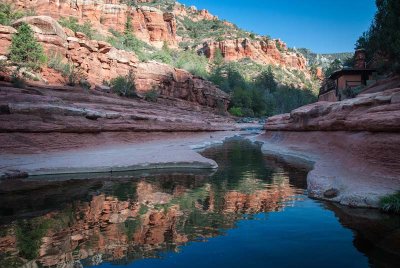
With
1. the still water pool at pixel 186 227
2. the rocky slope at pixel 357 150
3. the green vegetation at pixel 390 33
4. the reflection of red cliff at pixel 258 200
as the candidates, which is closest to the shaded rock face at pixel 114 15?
the green vegetation at pixel 390 33

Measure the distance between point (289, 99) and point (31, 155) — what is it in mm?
69287

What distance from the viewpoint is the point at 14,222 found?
7539 mm

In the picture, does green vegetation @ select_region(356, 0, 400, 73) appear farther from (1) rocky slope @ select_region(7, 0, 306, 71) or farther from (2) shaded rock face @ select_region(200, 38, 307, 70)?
(2) shaded rock face @ select_region(200, 38, 307, 70)

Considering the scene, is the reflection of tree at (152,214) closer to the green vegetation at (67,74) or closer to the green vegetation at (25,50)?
the green vegetation at (67,74)

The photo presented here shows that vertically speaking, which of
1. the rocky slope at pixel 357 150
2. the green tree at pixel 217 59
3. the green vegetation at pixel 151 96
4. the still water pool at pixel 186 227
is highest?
the green tree at pixel 217 59

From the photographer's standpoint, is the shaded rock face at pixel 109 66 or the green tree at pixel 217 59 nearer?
the shaded rock face at pixel 109 66

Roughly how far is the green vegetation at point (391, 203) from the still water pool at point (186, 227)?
0.96 feet

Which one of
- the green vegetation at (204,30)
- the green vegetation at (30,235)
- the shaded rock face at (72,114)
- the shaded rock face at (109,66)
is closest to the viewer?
the green vegetation at (30,235)

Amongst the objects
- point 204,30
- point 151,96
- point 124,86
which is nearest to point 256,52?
point 204,30

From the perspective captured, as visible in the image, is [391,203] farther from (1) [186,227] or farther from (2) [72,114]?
(2) [72,114]

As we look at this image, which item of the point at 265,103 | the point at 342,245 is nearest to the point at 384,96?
the point at 342,245

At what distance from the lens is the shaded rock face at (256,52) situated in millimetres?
104188

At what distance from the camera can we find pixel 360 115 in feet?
42.2

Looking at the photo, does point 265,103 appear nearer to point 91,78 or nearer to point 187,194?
point 91,78
